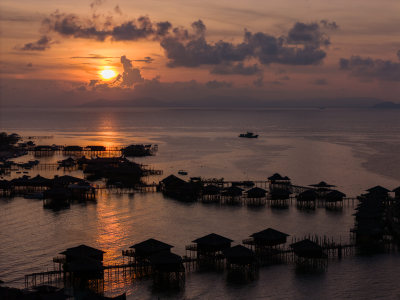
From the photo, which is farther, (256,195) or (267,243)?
(256,195)

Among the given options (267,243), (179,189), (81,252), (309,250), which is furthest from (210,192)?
(81,252)

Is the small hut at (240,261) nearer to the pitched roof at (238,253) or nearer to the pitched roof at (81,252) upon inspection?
the pitched roof at (238,253)

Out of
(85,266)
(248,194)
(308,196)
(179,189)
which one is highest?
(179,189)

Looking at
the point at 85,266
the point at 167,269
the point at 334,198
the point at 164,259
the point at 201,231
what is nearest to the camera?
the point at 85,266

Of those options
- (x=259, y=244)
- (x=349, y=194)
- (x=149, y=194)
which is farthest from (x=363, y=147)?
(x=259, y=244)

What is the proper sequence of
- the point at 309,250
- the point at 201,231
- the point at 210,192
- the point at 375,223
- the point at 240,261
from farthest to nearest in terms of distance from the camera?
the point at 210,192
the point at 201,231
the point at 375,223
the point at 309,250
the point at 240,261

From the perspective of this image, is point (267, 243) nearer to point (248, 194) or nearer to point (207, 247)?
point (207, 247)

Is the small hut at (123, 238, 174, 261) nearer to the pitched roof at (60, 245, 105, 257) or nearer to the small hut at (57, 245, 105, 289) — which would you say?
the pitched roof at (60, 245, 105, 257)

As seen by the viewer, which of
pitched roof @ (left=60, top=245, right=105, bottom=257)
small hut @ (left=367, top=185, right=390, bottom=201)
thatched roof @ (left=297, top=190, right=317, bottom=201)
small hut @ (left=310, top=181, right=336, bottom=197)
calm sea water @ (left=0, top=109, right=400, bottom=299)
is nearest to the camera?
calm sea water @ (left=0, top=109, right=400, bottom=299)

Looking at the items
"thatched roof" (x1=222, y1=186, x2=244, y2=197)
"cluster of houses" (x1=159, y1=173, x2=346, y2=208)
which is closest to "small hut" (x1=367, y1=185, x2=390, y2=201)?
"cluster of houses" (x1=159, y1=173, x2=346, y2=208)

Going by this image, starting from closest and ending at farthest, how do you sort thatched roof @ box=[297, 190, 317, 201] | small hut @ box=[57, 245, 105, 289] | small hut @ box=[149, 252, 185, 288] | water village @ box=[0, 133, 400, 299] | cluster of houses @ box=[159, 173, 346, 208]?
small hut @ box=[57, 245, 105, 289]
water village @ box=[0, 133, 400, 299]
small hut @ box=[149, 252, 185, 288]
thatched roof @ box=[297, 190, 317, 201]
cluster of houses @ box=[159, 173, 346, 208]

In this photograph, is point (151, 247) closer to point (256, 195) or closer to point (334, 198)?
point (256, 195)

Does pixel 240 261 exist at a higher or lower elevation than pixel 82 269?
lower
